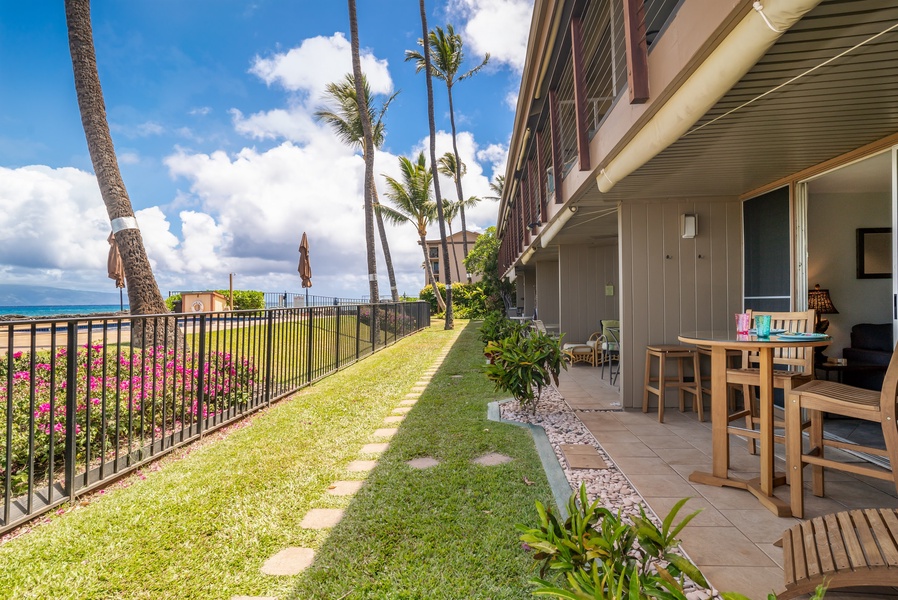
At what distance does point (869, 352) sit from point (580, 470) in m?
4.13

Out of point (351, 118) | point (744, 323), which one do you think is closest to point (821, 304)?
point (744, 323)

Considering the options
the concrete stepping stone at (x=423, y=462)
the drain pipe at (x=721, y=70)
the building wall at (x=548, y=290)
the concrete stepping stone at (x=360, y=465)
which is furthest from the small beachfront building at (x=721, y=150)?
the building wall at (x=548, y=290)

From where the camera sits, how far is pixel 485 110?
32.4 metres

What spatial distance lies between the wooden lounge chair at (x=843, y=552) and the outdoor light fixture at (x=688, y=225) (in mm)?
3545

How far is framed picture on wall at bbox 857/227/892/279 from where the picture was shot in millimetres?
5203

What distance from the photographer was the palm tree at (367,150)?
40.1 feet

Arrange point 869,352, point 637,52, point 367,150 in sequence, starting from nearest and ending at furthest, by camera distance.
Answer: point 637,52
point 869,352
point 367,150

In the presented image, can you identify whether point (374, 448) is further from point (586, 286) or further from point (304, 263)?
point (304, 263)

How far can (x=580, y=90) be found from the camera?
3.92 m

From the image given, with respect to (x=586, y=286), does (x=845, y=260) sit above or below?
above

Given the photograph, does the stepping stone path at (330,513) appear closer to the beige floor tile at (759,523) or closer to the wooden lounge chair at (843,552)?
the beige floor tile at (759,523)

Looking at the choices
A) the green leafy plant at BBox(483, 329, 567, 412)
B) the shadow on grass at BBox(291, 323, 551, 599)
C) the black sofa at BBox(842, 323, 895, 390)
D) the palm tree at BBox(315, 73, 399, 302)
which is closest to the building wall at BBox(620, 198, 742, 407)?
the green leafy plant at BBox(483, 329, 567, 412)

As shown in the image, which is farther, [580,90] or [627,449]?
[580,90]

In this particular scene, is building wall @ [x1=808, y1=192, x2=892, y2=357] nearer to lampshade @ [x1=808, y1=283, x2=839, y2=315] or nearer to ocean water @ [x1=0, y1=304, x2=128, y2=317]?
lampshade @ [x1=808, y1=283, x2=839, y2=315]
